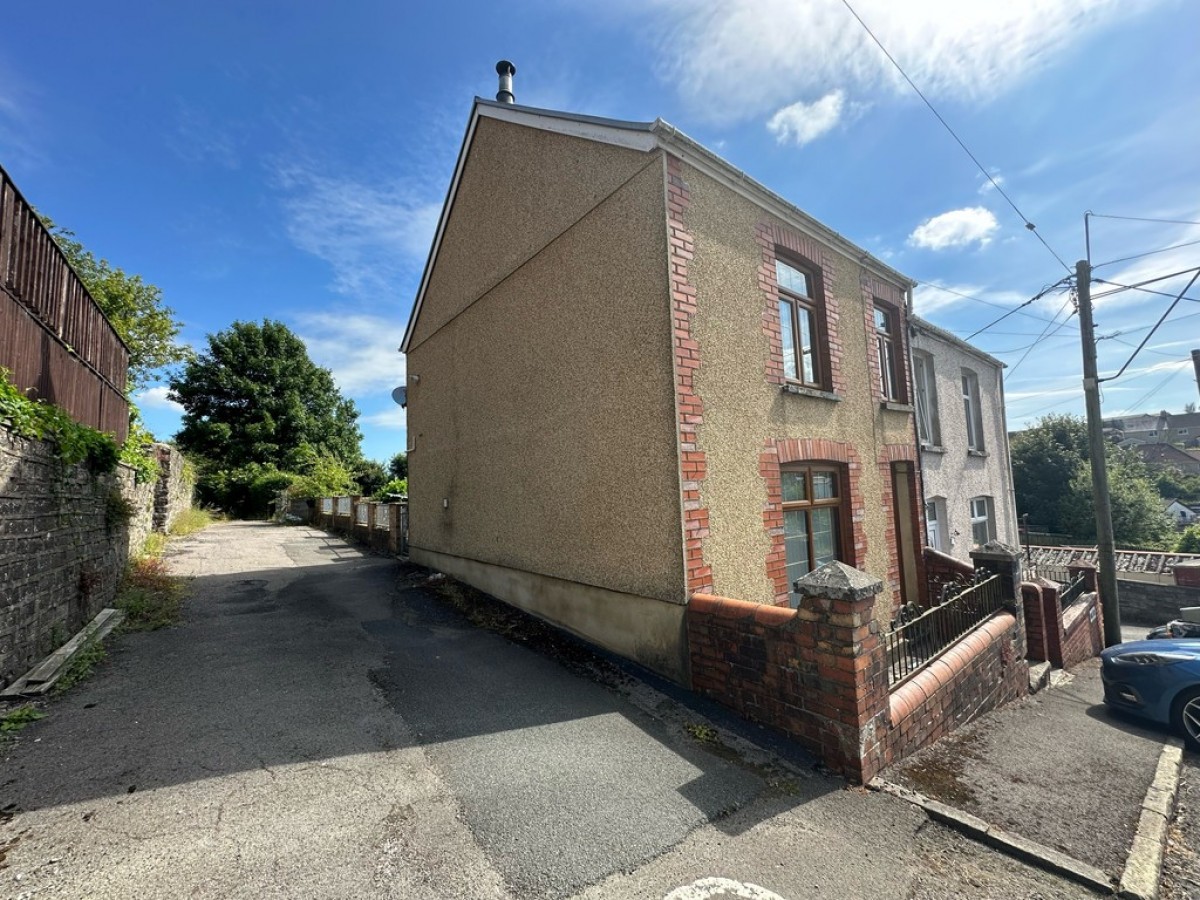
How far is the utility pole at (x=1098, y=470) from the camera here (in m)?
10.6

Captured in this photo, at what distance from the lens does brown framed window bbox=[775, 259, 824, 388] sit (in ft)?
23.5

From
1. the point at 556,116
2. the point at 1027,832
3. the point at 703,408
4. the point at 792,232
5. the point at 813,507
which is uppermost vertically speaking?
the point at 556,116

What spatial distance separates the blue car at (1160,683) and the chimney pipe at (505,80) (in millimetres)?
12307

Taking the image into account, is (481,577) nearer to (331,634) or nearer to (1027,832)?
(331,634)

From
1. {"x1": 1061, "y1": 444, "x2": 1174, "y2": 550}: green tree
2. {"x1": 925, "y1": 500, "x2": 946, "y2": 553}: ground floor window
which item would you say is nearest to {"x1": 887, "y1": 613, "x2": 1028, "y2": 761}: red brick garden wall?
{"x1": 925, "y1": 500, "x2": 946, "y2": 553}: ground floor window

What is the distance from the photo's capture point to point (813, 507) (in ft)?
22.9

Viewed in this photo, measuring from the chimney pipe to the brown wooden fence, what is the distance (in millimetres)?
6936

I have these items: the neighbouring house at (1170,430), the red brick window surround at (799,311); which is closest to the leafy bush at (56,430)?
the red brick window surround at (799,311)

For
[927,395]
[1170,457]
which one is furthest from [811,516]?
[1170,457]

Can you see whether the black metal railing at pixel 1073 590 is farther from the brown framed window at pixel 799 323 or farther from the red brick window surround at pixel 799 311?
the brown framed window at pixel 799 323

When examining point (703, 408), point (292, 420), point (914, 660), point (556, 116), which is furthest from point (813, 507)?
point (292, 420)

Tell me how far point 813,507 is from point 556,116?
245 inches

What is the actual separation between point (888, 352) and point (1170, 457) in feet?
256

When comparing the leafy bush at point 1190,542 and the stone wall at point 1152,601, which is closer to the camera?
the stone wall at point 1152,601
